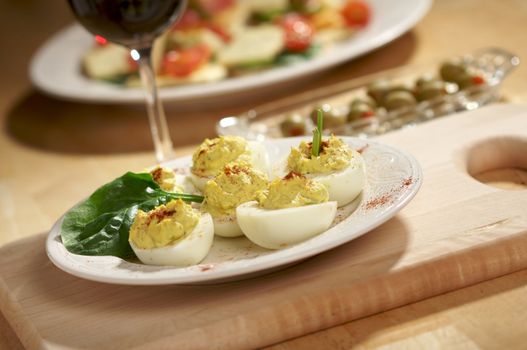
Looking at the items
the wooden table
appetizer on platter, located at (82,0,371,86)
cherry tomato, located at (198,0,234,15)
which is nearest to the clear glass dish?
the wooden table

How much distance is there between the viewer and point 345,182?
1610 millimetres

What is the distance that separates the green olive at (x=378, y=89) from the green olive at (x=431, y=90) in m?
0.10

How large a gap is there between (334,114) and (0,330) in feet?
3.87

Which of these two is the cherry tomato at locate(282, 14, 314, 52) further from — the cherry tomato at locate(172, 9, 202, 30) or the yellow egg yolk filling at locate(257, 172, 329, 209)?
the yellow egg yolk filling at locate(257, 172, 329, 209)

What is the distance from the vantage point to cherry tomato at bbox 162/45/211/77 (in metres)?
3.23

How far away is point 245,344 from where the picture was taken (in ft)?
4.84

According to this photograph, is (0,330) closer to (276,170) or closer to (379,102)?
(276,170)

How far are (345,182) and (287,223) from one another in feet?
0.54

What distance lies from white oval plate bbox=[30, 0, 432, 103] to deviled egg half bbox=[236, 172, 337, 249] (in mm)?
1451

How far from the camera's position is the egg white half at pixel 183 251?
4.96ft

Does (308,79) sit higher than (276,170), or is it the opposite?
(276,170)

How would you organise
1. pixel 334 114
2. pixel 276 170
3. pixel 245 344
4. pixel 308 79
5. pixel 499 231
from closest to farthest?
1. pixel 245 344
2. pixel 499 231
3. pixel 276 170
4. pixel 334 114
5. pixel 308 79

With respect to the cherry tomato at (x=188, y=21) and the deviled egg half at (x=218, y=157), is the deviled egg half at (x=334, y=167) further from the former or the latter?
the cherry tomato at (x=188, y=21)

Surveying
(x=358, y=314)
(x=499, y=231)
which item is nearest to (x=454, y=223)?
(x=499, y=231)
